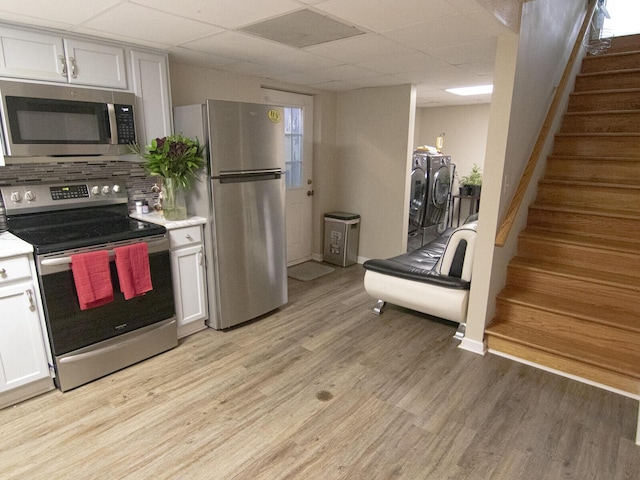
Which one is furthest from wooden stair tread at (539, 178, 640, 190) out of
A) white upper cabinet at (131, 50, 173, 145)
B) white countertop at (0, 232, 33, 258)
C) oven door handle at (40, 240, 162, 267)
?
white countertop at (0, 232, 33, 258)

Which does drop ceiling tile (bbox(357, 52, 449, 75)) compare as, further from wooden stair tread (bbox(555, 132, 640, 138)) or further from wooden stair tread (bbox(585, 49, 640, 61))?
wooden stair tread (bbox(585, 49, 640, 61))

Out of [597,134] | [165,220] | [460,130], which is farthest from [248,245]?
[460,130]

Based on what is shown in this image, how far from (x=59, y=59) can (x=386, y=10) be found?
77.7 inches

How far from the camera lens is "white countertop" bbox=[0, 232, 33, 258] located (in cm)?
201

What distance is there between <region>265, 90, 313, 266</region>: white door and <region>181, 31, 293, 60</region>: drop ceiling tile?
55.6 inches

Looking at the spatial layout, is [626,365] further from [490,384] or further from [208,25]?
[208,25]

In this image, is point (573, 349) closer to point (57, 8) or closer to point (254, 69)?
point (254, 69)

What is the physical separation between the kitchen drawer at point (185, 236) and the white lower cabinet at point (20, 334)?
2.76 feet

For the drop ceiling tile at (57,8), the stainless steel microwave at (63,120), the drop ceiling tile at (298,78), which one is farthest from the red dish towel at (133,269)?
the drop ceiling tile at (298,78)

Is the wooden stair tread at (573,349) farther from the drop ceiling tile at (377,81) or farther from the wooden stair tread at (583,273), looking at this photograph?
the drop ceiling tile at (377,81)

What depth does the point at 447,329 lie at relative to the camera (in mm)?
3174

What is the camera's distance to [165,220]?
111 inches

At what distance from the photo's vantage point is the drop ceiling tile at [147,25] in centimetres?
204

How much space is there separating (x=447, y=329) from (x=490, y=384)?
76cm
